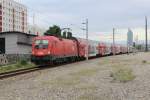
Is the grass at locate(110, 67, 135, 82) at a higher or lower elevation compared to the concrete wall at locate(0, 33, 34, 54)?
lower

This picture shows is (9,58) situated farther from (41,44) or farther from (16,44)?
(16,44)

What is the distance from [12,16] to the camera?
477ft

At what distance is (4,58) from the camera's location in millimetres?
33406

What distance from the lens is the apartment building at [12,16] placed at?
5310 inches

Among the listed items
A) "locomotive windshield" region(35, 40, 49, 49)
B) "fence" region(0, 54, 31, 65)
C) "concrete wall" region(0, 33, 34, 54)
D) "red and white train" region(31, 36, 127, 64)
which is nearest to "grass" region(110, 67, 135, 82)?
"red and white train" region(31, 36, 127, 64)

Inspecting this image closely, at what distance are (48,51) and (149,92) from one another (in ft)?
62.1

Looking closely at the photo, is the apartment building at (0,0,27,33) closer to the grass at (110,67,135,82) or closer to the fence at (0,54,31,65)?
the fence at (0,54,31,65)

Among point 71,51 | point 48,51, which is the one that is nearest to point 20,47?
point 71,51

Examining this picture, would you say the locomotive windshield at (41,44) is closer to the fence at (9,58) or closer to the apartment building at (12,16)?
A: the fence at (9,58)

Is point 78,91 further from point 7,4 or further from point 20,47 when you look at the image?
point 7,4

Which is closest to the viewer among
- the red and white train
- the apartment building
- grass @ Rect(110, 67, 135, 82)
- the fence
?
grass @ Rect(110, 67, 135, 82)

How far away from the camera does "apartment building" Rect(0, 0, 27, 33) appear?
135m

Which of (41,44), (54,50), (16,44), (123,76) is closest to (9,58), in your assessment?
(41,44)

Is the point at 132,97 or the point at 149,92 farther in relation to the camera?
the point at 149,92
